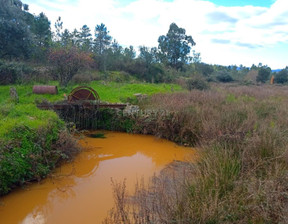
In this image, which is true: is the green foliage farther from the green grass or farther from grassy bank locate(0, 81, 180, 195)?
grassy bank locate(0, 81, 180, 195)

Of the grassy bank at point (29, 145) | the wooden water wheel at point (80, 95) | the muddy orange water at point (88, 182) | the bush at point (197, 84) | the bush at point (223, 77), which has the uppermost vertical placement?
the bush at point (223, 77)

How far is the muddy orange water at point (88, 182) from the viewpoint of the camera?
398cm

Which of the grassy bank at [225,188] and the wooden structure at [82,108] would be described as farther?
the wooden structure at [82,108]

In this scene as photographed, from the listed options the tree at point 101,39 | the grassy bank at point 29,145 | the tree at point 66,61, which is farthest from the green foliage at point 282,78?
the grassy bank at point 29,145

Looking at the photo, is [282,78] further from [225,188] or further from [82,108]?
[225,188]

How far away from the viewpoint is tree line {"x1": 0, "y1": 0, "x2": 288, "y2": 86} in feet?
40.6

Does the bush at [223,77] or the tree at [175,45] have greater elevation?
the tree at [175,45]

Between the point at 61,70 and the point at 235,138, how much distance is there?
10.1 meters

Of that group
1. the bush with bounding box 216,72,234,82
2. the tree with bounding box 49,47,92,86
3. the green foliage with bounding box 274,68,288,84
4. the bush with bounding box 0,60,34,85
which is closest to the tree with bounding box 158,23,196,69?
the bush with bounding box 216,72,234,82

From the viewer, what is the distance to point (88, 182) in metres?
5.11

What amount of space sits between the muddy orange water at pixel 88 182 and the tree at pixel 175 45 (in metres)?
19.5

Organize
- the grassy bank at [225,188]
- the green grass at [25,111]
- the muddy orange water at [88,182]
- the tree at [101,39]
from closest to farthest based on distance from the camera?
1. the grassy bank at [225,188]
2. the muddy orange water at [88,182]
3. the green grass at [25,111]
4. the tree at [101,39]

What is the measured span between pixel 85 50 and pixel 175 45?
11859 mm

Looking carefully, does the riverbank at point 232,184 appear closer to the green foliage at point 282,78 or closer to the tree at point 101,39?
the tree at point 101,39
